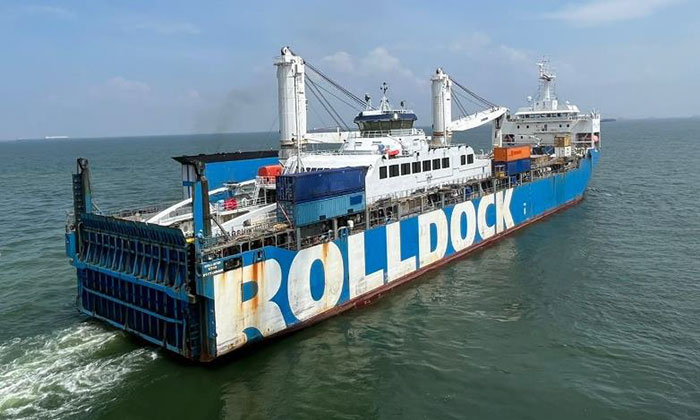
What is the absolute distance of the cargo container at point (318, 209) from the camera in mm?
23094

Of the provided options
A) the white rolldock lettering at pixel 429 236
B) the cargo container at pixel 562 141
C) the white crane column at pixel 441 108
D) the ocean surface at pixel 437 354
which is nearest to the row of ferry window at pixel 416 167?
the white rolldock lettering at pixel 429 236

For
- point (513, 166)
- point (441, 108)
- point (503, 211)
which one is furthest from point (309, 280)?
point (513, 166)

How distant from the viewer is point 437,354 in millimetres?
20938

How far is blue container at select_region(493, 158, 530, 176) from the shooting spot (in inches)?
1631

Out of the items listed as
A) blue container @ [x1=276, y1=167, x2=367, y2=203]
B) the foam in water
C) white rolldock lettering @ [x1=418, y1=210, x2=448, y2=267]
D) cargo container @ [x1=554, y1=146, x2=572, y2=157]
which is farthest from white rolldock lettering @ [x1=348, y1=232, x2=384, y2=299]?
cargo container @ [x1=554, y1=146, x2=572, y2=157]

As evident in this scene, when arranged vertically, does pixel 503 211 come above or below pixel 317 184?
below

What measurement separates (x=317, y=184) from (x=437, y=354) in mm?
8639

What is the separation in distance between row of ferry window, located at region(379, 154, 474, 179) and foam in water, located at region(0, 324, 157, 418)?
15.7 metres

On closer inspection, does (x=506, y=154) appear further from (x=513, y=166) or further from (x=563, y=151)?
(x=563, y=151)

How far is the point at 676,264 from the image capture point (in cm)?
3056

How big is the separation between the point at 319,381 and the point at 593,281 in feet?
55.1

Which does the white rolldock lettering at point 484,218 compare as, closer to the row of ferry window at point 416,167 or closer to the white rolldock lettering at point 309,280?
the row of ferry window at point 416,167

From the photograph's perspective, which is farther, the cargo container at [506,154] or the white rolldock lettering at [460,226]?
the cargo container at [506,154]

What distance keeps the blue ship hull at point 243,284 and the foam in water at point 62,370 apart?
47.7 inches
